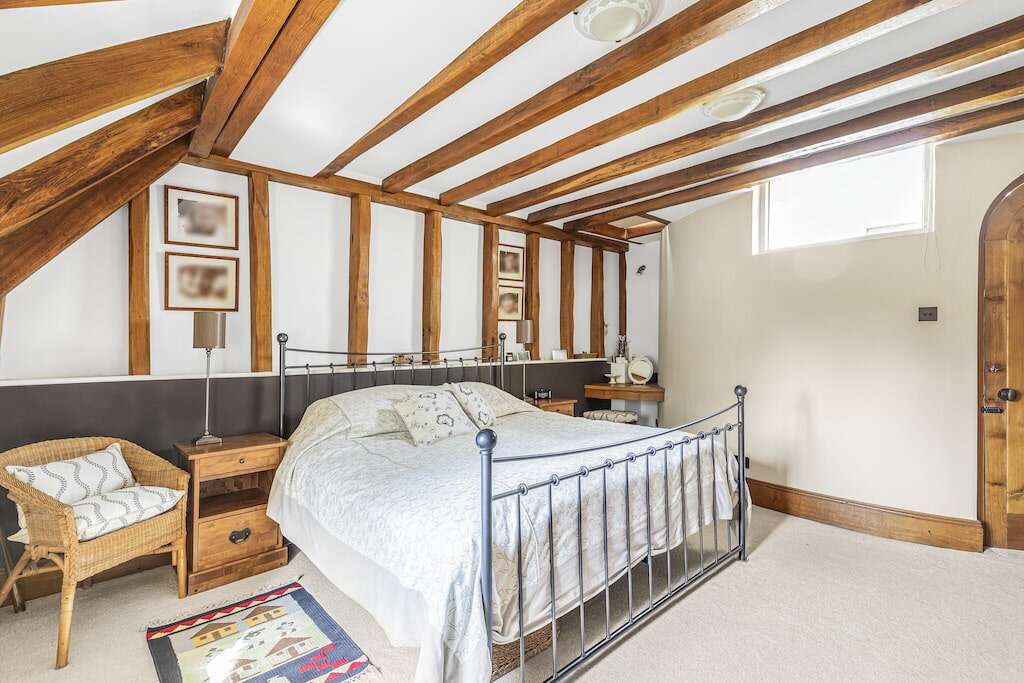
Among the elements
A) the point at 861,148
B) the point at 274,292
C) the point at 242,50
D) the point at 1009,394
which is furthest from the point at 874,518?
the point at 242,50

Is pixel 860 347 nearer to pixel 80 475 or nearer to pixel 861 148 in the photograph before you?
pixel 861 148

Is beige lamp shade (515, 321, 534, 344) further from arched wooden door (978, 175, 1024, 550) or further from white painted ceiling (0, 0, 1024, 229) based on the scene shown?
arched wooden door (978, 175, 1024, 550)

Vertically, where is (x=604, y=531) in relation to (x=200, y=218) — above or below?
below

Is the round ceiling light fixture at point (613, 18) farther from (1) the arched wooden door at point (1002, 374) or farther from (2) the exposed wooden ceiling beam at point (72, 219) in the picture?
(1) the arched wooden door at point (1002, 374)

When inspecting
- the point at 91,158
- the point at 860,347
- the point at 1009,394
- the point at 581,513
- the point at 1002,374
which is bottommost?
the point at 581,513

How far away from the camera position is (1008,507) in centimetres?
326

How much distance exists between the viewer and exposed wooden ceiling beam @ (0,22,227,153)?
53.3 inches

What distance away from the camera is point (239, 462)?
9.54ft

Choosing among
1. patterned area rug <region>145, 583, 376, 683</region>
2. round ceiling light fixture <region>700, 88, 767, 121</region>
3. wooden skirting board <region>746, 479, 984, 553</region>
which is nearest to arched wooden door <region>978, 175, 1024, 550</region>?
wooden skirting board <region>746, 479, 984, 553</region>

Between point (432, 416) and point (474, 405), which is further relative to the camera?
point (474, 405)

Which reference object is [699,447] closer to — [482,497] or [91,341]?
[482,497]

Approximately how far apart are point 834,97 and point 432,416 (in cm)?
283

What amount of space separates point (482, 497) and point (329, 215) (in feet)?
9.46

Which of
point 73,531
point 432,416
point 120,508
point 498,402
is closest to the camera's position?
point 73,531
